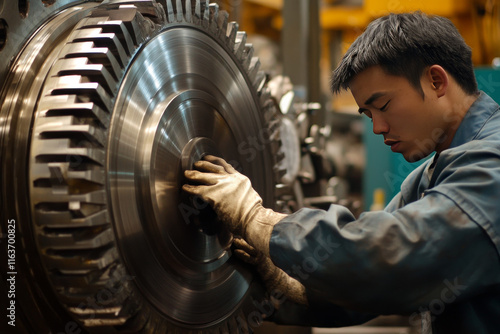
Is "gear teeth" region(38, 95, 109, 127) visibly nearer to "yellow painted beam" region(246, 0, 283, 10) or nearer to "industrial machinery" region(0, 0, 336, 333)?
"industrial machinery" region(0, 0, 336, 333)

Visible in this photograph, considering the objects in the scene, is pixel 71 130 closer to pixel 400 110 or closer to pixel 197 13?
pixel 197 13

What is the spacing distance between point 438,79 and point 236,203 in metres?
0.50

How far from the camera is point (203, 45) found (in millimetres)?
1186

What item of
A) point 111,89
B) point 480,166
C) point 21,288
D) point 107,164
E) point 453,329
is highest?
A: point 111,89

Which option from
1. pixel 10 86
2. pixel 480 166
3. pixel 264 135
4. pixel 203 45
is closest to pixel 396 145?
pixel 480 166

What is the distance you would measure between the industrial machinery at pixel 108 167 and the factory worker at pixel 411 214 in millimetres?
113

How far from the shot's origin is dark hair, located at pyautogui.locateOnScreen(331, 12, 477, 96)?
1.13 metres

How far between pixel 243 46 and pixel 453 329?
2.67 feet

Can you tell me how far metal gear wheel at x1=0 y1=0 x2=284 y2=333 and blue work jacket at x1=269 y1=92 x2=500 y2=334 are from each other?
0.22m

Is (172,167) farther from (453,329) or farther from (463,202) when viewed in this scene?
(453,329)

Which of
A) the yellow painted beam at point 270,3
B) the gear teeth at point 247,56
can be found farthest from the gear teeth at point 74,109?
the yellow painted beam at point 270,3

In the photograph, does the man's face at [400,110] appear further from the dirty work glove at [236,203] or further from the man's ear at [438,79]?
the dirty work glove at [236,203]

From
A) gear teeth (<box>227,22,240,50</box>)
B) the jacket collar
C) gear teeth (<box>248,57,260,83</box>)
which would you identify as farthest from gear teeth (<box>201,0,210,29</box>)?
the jacket collar

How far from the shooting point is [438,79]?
1.16 metres
